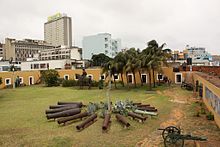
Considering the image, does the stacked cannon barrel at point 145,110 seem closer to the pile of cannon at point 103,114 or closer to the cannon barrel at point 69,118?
the pile of cannon at point 103,114

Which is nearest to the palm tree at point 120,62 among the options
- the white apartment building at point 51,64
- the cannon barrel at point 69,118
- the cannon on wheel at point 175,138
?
the cannon barrel at point 69,118

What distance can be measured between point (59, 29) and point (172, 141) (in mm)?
165583

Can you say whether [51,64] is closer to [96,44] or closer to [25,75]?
[25,75]

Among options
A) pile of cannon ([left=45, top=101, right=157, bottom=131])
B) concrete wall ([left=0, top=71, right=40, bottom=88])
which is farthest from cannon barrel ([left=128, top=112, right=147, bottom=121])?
concrete wall ([left=0, top=71, right=40, bottom=88])

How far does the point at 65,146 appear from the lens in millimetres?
10414

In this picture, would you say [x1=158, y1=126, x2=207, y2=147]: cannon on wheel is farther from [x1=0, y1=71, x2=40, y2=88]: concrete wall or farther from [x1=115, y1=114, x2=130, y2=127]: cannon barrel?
[x1=0, y1=71, x2=40, y2=88]: concrete wall

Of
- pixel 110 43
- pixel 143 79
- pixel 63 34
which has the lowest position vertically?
pixel 143 79

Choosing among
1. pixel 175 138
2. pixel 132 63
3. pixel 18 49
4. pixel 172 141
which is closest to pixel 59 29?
pixel 18 49

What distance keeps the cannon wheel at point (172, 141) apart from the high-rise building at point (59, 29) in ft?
526

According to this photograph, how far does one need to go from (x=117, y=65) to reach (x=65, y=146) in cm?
1867

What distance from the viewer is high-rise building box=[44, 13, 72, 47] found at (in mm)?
164625

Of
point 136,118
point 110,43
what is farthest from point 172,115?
point 110,43

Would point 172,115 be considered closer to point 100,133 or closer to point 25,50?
point 100,133

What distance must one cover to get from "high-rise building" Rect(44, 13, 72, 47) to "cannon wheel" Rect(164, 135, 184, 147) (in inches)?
6316
